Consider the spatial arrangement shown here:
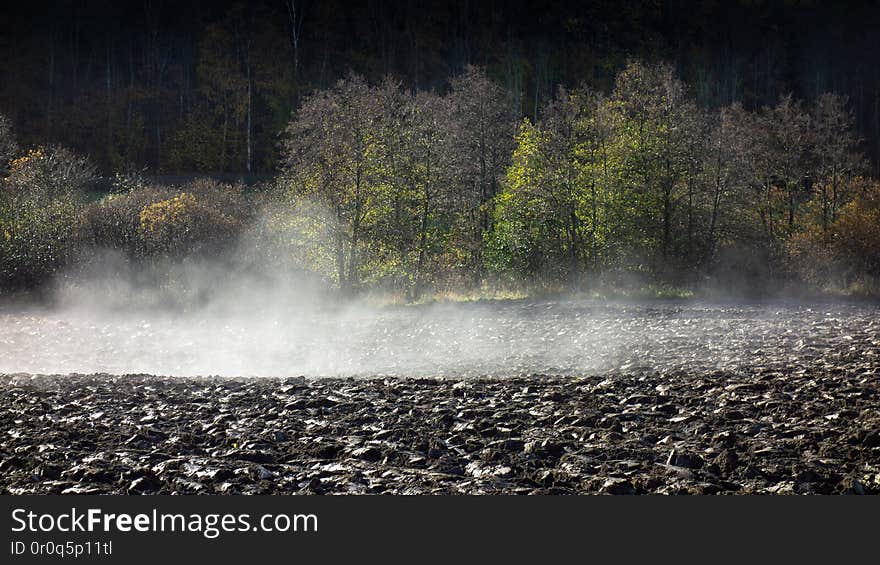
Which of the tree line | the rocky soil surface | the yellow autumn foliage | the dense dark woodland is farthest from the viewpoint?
the yellow autumn foliage

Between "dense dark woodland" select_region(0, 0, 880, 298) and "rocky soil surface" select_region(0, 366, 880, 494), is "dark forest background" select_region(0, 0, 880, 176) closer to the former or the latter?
"dense dark woodland" select_region(0, 0, 880, 298)

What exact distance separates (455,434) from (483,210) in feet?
92.0

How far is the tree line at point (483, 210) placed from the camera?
33.3 metres

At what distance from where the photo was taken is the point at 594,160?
111 ft

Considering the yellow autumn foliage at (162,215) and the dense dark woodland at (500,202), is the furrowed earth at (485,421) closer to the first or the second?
the dense dark woodland at (500,202)

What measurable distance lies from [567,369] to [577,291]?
14.1 m

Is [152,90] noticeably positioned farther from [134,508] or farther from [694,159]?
[134,508]

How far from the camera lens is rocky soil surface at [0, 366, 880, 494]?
30.8 feet

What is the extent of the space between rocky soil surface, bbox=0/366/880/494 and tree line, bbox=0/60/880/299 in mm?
17499

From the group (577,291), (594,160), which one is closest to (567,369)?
(577,291)

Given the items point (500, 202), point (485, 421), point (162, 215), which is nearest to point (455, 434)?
point (485, 421)

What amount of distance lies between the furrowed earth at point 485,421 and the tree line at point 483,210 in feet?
38.8

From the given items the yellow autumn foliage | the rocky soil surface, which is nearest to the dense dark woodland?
the yellow autumn foliage

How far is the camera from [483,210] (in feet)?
129
